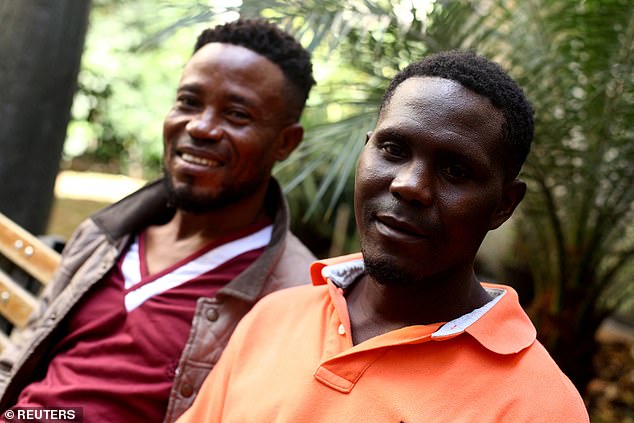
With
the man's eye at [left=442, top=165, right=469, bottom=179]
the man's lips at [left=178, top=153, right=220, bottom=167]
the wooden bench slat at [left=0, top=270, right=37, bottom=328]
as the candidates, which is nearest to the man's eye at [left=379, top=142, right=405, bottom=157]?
the man's eye at [left=442, top=165, right=469, bottom=179]

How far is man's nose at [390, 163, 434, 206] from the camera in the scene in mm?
1595

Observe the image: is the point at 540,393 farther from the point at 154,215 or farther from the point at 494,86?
the point at 154,215

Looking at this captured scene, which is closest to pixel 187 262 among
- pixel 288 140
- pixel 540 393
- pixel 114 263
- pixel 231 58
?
pixel 114 263

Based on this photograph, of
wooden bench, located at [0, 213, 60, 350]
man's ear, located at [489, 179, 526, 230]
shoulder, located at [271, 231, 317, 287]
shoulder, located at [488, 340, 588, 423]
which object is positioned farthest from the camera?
wooden bench, located at [0, 213, 60, 350]

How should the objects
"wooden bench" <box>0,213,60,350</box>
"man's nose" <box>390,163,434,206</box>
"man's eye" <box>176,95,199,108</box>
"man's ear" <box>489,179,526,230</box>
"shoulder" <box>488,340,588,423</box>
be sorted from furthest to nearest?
"wooden bench" <box>0,213,60,350</box>
"man's eye" <box>176,95,199,108</box>
"man's ear" <box>489,179,526,230</box>
"man's nose" <box>390,163,434,206</box>
"shoulder" <box>488,340,588,423</box>

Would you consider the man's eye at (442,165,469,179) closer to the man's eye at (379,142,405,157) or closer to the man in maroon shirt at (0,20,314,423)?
the man's eye at (379,142,405,157)

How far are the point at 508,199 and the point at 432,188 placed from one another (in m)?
0.25

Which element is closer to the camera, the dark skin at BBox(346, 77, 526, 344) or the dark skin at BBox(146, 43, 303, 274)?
the dark skin at BBox(346, 77, 526, 344)

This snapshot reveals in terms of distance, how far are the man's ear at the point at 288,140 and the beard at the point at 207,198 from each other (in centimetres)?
16

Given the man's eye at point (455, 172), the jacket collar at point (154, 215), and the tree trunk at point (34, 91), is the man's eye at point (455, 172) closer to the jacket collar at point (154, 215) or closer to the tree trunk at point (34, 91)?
the jacket collar at point (154, 215)

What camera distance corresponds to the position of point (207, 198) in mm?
Result: 2529

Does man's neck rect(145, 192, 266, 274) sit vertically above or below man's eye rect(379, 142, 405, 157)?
below

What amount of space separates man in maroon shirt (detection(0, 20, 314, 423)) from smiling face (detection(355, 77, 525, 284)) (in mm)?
798

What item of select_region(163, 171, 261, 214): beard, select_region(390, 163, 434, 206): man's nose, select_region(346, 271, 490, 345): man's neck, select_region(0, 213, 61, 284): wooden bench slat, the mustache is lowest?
select_region(0, 213, 61, 284): wooden bench slat
